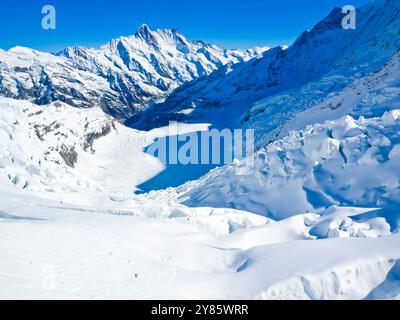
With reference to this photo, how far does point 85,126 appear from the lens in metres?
64.4

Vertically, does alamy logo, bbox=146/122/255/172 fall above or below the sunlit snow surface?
above

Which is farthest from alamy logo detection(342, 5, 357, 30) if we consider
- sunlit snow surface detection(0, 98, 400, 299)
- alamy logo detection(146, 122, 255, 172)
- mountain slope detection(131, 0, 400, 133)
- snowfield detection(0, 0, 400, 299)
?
sunlit snow surface detection(0, 98, 400, 299)

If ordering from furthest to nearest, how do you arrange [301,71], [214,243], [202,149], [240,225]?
1. [301,71]
2. [202,149]
3. [240,225]
4. [214,243]

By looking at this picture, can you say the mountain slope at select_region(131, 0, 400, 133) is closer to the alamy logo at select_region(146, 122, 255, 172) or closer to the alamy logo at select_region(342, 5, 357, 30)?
the alamy logo at select_region(342, 5, 357, 30)

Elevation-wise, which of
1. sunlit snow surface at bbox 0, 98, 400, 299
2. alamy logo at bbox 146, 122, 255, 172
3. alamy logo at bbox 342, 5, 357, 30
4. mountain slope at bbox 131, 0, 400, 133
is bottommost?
sunlit snow surface at bbox 0, 98, 400, 299

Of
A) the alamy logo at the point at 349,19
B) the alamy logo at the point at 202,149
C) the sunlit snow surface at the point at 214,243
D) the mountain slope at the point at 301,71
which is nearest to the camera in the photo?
the sunlit snow surface at the point at 214,243

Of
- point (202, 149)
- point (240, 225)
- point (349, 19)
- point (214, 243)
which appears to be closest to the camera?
point (214, 243)

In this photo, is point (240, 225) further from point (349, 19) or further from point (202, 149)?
point (349, 19)

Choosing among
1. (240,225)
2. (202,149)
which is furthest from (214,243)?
(202,149)

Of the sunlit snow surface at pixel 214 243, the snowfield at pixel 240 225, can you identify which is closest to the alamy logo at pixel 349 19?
the snowfield at pixel 240 225

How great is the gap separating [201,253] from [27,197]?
320 inches

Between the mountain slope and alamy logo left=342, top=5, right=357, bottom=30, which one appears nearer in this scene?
the mountain slope

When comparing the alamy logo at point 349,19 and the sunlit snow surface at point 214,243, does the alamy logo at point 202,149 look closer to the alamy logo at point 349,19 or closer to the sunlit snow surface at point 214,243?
the sunlit snow surface at point 214,243

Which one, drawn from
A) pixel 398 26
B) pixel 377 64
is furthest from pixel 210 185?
pixel 398 26
